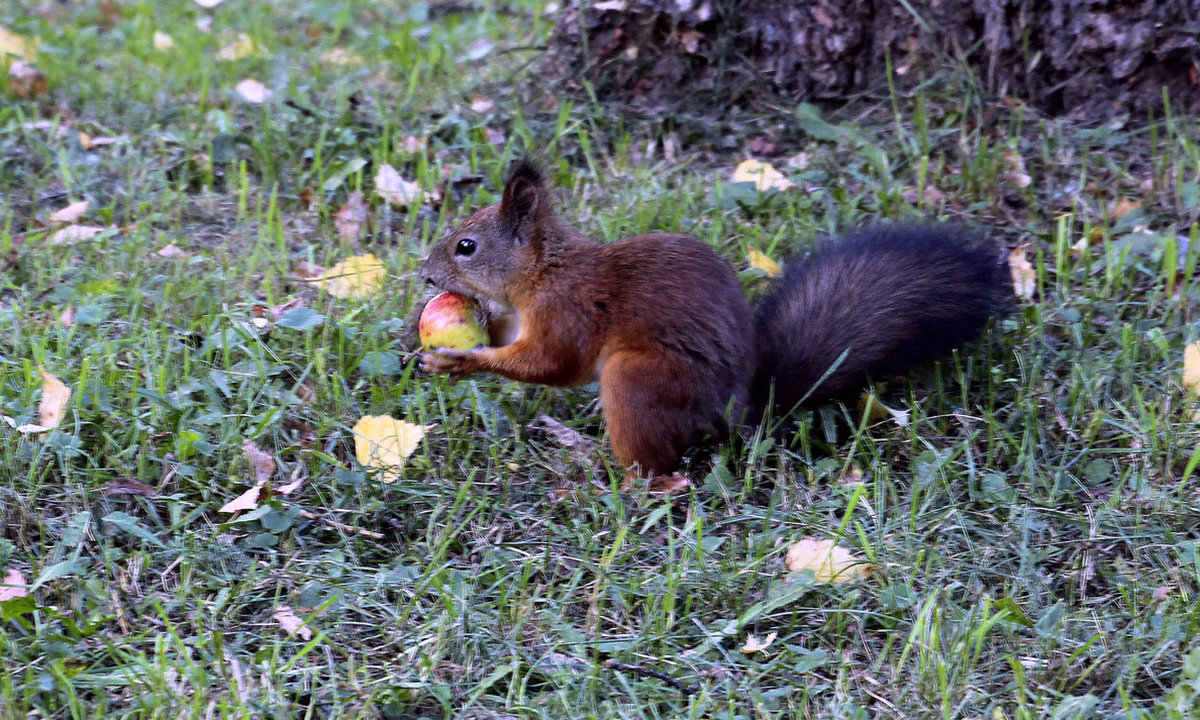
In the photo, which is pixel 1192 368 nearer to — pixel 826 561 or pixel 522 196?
pixel 826 561

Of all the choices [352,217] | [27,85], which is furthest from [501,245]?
[27,85]

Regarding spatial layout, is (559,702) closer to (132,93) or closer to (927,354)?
(927,354)

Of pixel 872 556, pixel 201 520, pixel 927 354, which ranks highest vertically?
pixel 927 354

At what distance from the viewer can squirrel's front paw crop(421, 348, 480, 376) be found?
2586 millimetres

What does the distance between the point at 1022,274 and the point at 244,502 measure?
195 cm

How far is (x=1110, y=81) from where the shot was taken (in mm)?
3551

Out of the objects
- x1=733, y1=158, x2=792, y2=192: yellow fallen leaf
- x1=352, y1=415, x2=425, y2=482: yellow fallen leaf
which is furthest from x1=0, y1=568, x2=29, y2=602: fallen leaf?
x1=733, y1=158, x2=792, y2=192: yellow fallen leaf

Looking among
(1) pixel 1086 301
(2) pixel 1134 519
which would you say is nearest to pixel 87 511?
(2) pixel 1134 519

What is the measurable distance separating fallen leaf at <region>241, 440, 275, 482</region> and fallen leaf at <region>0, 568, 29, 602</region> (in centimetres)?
47

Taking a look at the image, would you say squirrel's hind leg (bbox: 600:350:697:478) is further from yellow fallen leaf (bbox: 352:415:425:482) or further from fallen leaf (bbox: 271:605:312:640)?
fallen leaf (bbox: 271:605:312:640)

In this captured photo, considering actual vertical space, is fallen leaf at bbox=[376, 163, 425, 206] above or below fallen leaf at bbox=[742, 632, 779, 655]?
above

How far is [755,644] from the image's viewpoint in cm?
200

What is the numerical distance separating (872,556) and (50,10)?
4.50 metres

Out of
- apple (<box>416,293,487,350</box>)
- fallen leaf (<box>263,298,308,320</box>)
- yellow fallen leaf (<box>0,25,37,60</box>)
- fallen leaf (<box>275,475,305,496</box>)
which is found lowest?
fallen leaf (<box>275,475,305,496</box>)
